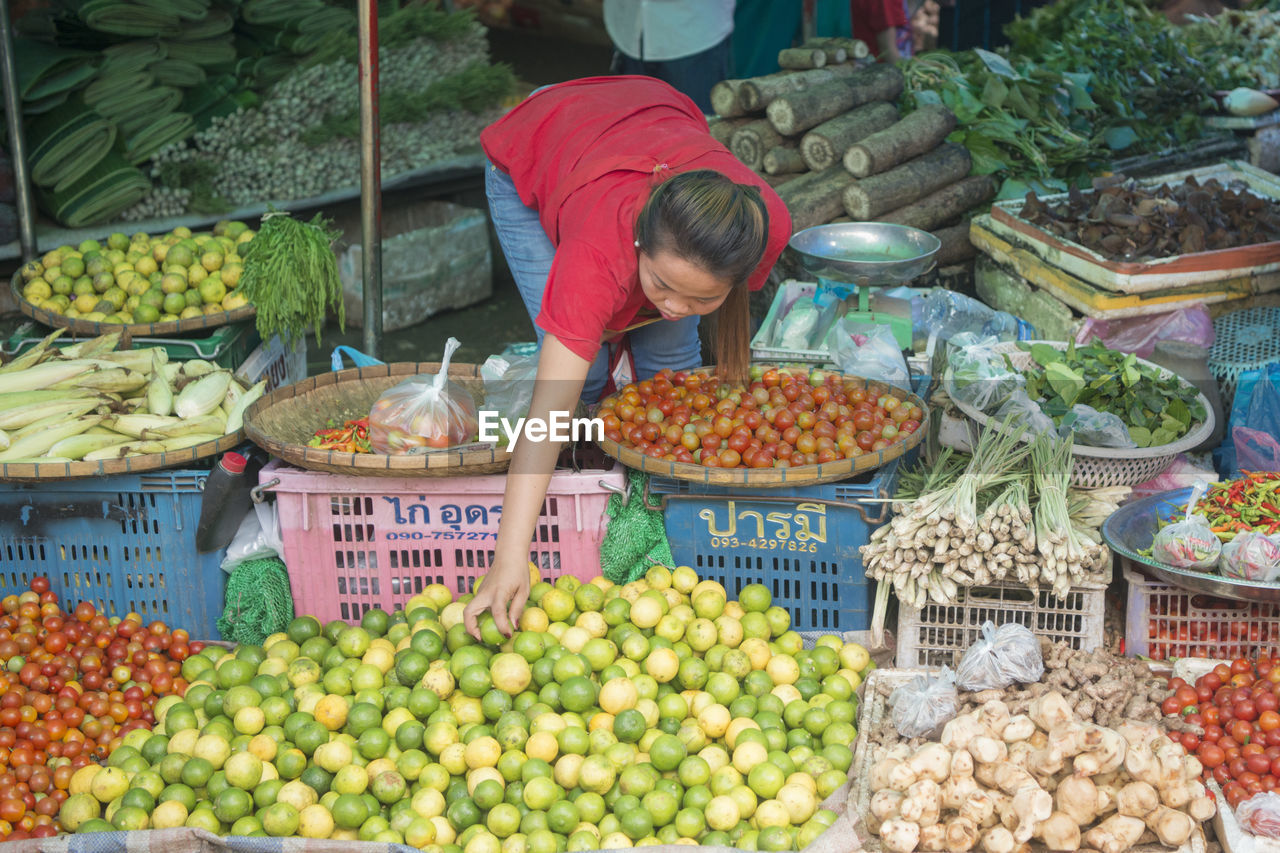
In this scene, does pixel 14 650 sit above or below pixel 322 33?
below

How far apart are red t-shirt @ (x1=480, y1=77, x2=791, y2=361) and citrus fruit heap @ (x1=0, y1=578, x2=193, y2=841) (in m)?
1.42

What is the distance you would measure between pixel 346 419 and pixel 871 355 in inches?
62.8

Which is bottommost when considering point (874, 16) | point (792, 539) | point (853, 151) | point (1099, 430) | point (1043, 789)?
point (1043, 789)

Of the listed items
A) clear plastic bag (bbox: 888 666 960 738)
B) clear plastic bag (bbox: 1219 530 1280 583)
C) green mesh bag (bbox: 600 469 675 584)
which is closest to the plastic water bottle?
green mesh bag (bbox: 600 469 675 584)

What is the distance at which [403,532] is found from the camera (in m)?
3.00

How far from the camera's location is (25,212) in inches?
193

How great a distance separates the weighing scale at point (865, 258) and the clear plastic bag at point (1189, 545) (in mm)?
1326

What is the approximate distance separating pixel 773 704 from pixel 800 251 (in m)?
1.82

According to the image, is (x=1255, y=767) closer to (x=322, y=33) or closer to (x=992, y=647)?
(x=992, y=647)

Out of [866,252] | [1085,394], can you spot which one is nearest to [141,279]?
[866,252]

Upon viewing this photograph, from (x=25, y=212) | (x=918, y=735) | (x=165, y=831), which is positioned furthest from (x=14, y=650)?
(x=25, y=212)

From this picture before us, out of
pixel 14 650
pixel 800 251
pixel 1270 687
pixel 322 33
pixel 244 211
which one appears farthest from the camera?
pixel 322 33

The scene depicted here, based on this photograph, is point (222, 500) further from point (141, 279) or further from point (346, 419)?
point (141, 279)

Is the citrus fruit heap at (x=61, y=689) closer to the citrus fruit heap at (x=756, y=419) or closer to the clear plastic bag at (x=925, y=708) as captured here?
the citrus fruit heap at (x=756, y=419)
